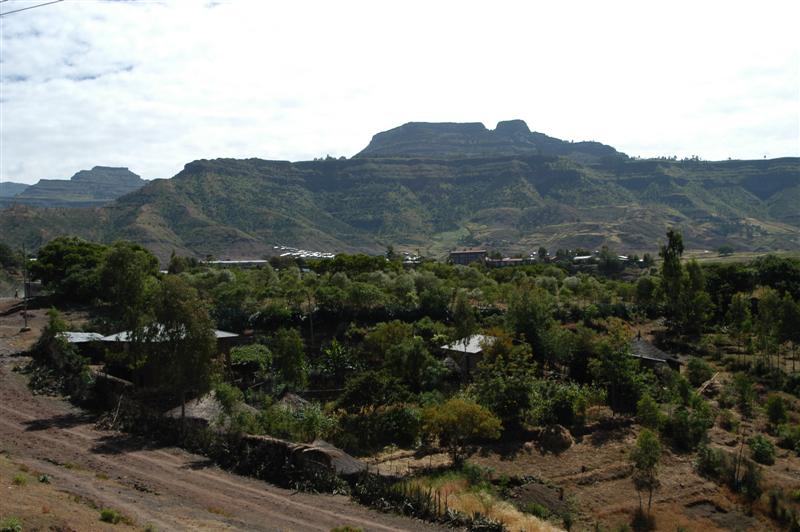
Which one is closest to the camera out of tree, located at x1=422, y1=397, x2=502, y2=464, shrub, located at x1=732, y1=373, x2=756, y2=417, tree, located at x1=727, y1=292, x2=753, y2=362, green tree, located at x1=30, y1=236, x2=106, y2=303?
tree, located at x1=422, y1=397, x2=502, y2=464

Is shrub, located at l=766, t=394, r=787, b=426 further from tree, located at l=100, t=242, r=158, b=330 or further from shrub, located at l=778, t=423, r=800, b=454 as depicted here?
tree, located at l=100, t=242, r=158, b=330

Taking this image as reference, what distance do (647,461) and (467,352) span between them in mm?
14177

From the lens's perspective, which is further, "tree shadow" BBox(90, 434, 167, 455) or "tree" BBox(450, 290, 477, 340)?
"tree" BBox(450, 290, 477, 340)

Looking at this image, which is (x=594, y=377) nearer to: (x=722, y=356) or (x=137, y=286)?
(x=722, y=356)

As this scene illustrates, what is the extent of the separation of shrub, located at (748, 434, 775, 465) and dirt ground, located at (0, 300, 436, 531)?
15.2 metres

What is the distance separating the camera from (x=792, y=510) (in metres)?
20.7

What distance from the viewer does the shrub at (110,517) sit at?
46.8ft

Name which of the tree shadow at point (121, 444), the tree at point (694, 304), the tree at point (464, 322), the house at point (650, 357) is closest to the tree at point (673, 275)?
the tree at point (694, 304)

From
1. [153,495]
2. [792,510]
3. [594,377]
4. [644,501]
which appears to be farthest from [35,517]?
[594,377]

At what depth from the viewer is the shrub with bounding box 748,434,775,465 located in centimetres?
2419

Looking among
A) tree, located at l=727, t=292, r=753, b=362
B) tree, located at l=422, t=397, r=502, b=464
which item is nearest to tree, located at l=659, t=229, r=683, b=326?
tree, located at l=727, t=292, r=753, b=362

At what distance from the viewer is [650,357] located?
116 ft

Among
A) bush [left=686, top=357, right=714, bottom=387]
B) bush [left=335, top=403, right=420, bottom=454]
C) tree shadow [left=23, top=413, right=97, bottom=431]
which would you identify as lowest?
bush [left=686, top=357, right=714, bottom=387]

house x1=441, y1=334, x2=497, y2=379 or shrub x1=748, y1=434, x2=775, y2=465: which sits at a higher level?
house x1=441, y1=334, x2=497, y2=379
